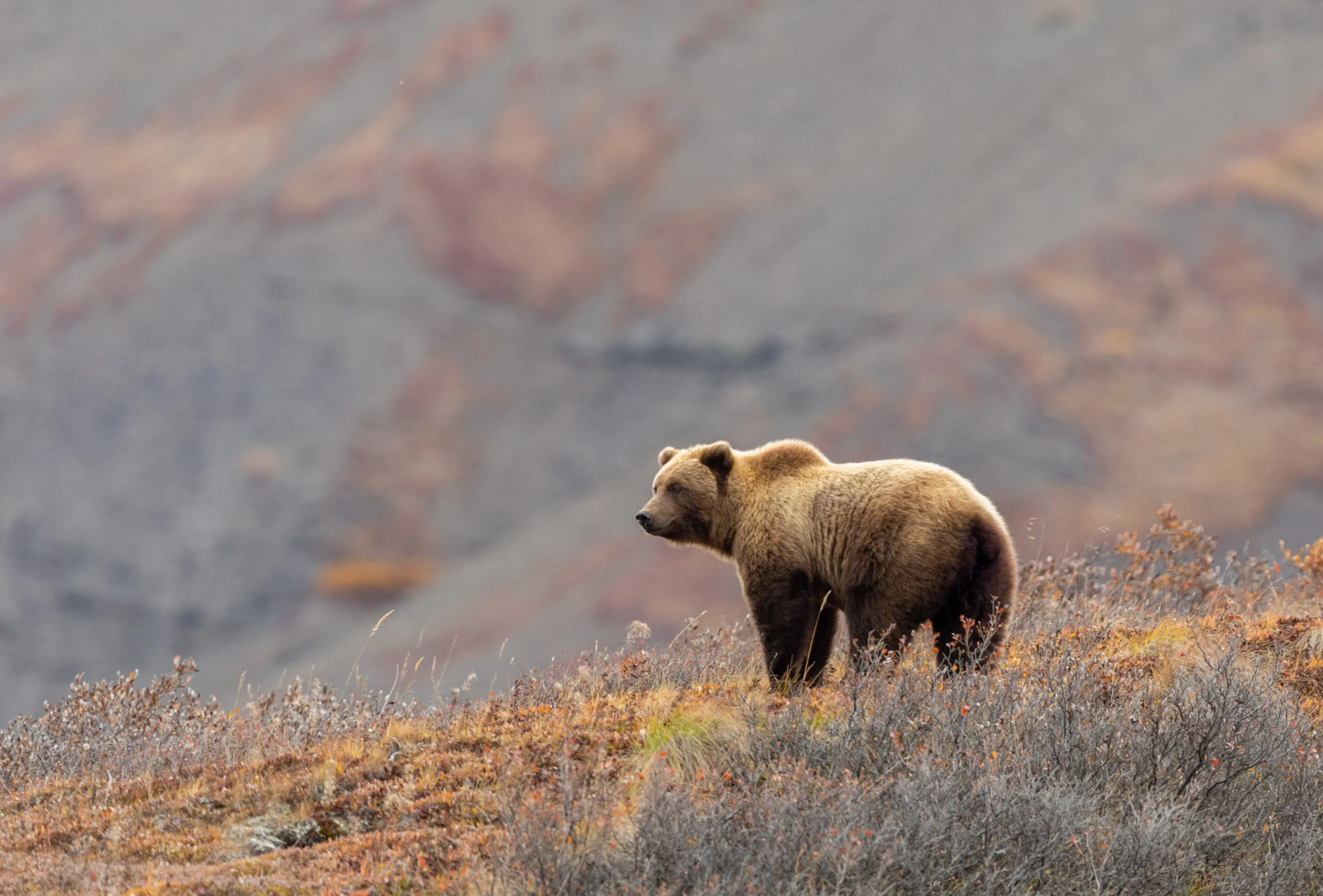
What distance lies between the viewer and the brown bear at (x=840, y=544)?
7.08 meters

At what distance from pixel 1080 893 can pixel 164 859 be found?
394 centimetres

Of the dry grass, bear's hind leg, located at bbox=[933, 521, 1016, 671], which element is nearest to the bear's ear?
the dry grass

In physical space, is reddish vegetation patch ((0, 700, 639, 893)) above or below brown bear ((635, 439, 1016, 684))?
below

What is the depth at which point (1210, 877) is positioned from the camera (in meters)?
5.12

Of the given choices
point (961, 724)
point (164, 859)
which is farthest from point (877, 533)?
point (164, 859)

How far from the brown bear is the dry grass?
386 mm

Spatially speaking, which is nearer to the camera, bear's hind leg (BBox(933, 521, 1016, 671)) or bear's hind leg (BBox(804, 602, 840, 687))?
bear's hind leg (BBox(933, 521, 1016, 671))

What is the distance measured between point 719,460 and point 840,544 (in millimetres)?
1360

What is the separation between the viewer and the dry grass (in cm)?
475

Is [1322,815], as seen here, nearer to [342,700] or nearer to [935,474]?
[935,474]

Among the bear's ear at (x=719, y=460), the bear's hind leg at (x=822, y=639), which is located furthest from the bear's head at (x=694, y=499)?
the bear's hind leg at (x=822, y=639)

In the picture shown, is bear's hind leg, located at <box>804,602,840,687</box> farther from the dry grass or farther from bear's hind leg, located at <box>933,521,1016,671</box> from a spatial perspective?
bear's hind leg, located at <box>933,521,1016,671</box>

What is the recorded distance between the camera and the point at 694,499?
8.75 meters

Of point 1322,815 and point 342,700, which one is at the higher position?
point 342,700
